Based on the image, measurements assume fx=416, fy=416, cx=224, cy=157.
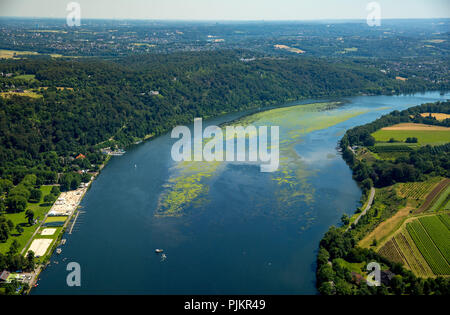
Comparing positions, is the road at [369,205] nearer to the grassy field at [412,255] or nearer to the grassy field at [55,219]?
the grassy field at [412,255]

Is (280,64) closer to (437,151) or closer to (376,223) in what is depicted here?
(437,151)

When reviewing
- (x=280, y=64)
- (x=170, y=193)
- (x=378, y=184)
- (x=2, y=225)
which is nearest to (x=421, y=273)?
(x=378, y=184)

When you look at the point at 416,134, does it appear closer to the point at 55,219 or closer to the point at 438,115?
the point at 438,115

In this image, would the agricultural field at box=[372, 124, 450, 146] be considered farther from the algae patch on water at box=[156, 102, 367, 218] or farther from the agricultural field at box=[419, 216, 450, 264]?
the agricultural field at box=[419, 216, 450, 264]

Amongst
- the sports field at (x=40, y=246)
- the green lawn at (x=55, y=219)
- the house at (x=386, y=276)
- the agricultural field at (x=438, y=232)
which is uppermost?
the agricultural field at (x=438, y=232)

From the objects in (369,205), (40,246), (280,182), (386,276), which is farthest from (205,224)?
(369,205)

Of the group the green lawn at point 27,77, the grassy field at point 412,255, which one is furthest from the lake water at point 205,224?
the green lawn at point 27,77
